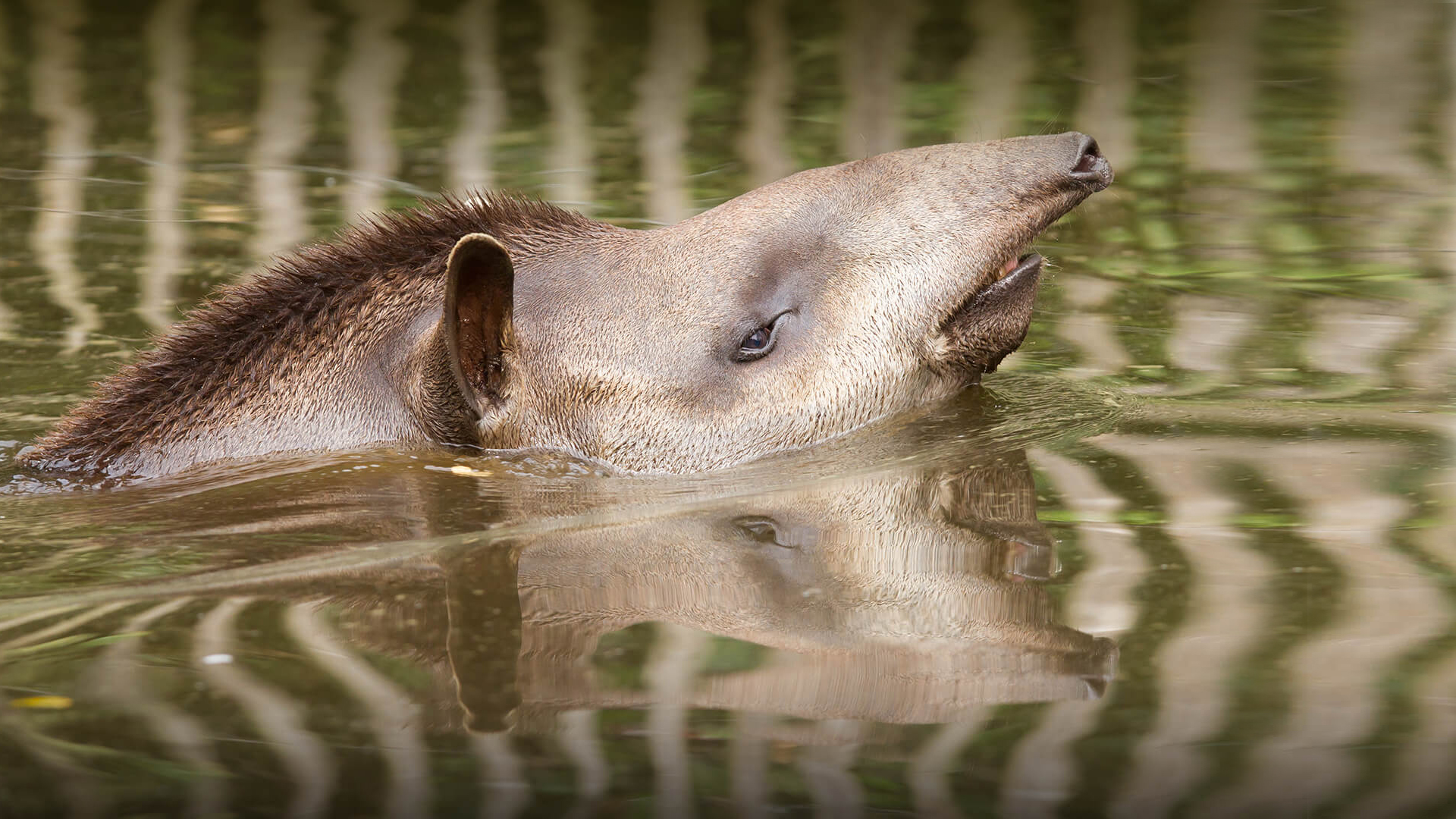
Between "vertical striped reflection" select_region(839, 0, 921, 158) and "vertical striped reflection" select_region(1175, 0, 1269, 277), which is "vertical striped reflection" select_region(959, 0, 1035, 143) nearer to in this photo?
"vertical striped reflection" select_region(839, 0, 921, 158)

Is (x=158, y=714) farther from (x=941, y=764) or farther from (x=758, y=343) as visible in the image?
(x=758, y=343)

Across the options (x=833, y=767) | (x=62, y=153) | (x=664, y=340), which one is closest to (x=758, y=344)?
(x=664, y=340)

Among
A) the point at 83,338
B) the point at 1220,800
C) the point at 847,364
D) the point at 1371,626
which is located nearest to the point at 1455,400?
the point at 847,364

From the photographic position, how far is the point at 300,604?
489 centimetres

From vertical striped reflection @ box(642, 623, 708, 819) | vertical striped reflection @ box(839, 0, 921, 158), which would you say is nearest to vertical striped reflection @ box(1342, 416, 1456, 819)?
vertical striped reflection @ box(642, 623, 708, 819)

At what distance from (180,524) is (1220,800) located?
3950 millimetres

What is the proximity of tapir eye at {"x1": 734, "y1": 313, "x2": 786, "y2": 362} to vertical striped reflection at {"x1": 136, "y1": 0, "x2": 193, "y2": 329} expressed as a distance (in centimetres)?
485

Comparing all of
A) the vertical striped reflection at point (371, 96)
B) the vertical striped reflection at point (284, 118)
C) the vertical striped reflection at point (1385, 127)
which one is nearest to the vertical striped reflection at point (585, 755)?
the vertical striped reflection at point (1385, 127)

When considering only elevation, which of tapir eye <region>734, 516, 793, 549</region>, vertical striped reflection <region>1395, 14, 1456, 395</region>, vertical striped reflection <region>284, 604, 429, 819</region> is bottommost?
vertical striped reflection <region>284, 604, 429, 819</region>

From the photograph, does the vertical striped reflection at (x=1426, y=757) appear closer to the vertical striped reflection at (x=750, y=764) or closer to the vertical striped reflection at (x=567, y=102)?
the vertical striped reflection at (x=750, y=764)

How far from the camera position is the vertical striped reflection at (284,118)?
11.8 meters

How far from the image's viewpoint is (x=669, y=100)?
13.4 m

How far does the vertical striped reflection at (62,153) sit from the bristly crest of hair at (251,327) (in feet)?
9.58

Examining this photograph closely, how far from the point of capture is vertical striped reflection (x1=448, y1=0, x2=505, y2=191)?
12.6 metres
